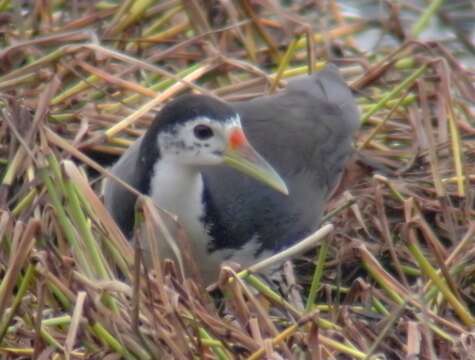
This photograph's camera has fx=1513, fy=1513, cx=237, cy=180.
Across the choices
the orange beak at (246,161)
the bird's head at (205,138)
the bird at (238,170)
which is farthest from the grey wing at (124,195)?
the orange beak at (246,161)

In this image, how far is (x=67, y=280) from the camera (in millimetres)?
3400

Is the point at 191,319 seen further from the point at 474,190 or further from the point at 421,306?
the point at 474,190

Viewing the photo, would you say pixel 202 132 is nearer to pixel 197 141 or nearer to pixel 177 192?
pixel 197 141

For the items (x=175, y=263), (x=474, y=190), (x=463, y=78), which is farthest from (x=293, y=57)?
(x=175, y=263)

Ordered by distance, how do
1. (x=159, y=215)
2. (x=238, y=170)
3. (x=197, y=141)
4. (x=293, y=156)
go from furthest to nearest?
(x=293, y=156) → (x=238, y=170) → (x=197, y=141) → (x=159, y=215)

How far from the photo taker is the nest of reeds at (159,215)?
11.0 feet

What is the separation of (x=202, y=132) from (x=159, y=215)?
0.53 meters

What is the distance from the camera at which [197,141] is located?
4.21 m

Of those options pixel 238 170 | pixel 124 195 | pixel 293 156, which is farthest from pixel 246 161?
pixel 293 156

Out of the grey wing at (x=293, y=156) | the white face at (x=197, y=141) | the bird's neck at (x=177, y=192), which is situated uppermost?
the white face at (x=197, y=141)

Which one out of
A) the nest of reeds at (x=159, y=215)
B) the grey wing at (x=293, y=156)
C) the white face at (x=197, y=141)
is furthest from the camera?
the grey wing at (x=293, y=156)

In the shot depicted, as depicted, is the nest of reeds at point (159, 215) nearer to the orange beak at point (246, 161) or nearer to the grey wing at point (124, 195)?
the grey wing at point (124, 195)

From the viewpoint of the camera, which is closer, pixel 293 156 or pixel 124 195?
pixel 124 195

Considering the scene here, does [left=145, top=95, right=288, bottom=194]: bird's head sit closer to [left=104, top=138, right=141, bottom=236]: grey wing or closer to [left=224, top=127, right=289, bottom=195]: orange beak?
[left=224, top=127, right=289, bottom=195]: orange beak
